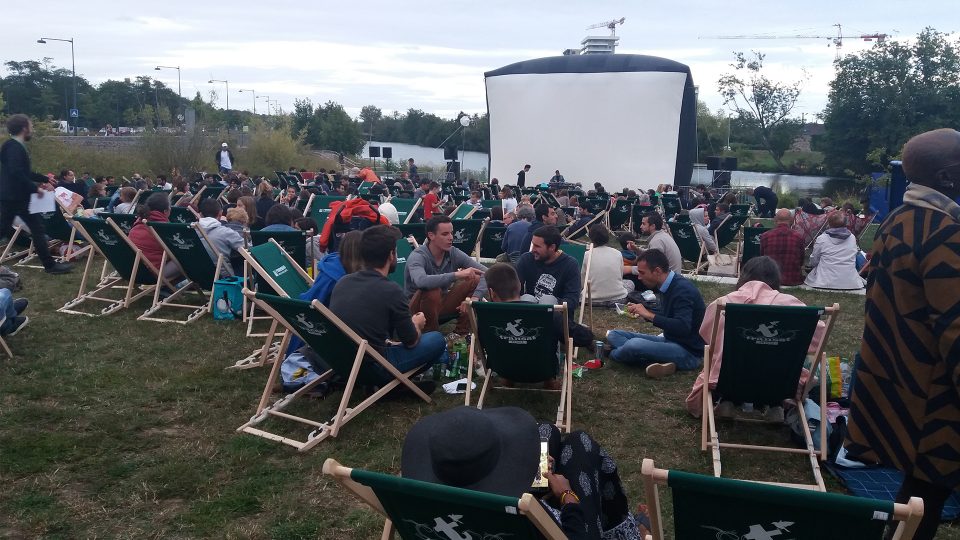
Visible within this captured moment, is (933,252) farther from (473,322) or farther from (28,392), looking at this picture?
(28,392)

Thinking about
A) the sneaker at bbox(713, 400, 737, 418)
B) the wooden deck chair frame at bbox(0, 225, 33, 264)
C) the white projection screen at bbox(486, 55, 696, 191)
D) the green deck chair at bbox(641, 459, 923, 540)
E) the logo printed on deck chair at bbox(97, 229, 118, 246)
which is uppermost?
the white projection screen at bbox(486, 55, 696, 191)

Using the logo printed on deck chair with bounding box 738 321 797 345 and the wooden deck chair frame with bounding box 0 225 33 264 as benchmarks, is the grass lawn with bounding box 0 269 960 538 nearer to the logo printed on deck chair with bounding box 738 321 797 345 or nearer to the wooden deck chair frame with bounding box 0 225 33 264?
the logo printed on deck chair with bounding box 738 321 797 345

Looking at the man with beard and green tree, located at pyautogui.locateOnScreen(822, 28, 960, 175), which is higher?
green tree, located at pyautogui.locateOnScreen(822, 28, 960, 175)

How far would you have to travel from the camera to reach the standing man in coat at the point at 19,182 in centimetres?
743

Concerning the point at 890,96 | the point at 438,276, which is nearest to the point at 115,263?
the point at 438,276

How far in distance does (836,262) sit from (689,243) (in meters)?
1.88

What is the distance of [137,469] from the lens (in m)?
3.61

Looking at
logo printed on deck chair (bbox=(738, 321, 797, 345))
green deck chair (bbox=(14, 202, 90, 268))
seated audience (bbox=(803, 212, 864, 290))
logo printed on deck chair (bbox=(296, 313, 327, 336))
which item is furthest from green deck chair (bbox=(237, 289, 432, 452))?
seated audience (bbox=(803, 212, 864, 290))

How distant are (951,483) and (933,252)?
0.71m

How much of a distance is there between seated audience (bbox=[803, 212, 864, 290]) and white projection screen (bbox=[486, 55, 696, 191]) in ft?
57.6

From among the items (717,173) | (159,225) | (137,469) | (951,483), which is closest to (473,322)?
(137,469)

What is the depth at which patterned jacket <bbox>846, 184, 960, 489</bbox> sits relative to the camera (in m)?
2.11

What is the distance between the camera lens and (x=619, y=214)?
13969 millimetres

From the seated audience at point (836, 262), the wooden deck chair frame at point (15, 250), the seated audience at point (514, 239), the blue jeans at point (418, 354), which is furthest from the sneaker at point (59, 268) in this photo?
the seated audience at point (836, 262)
